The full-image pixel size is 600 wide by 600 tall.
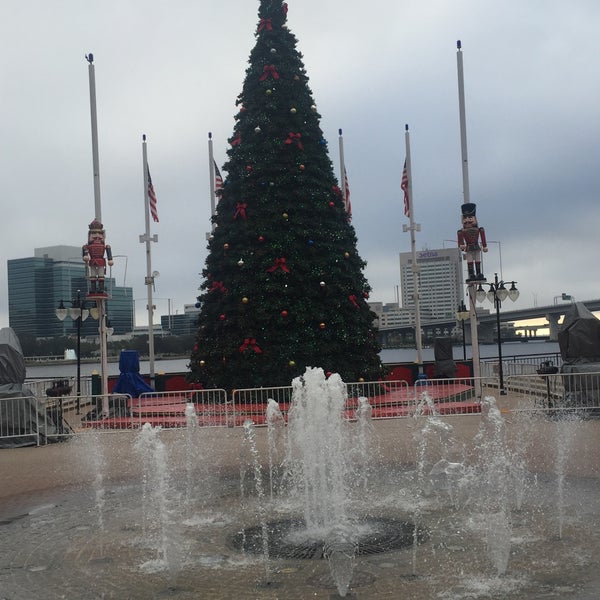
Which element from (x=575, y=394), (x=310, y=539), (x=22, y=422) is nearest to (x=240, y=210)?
(x=22, y=422)

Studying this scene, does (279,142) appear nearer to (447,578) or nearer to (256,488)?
(256,488)

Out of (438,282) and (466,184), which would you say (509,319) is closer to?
(438,282)

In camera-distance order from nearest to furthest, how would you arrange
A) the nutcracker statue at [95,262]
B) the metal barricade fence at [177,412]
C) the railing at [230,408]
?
1. the railing at [230,408]
2. the metal barricade fence at [177,412]
3. the nutcracker statue at [95,262]

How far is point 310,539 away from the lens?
8.05m

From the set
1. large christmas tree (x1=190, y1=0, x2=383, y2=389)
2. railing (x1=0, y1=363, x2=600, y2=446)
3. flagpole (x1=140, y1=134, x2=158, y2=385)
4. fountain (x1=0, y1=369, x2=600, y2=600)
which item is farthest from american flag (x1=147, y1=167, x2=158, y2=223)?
fountain (x1=0, y1=369, x2=600, y2=600)

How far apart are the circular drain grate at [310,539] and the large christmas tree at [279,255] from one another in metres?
13.9

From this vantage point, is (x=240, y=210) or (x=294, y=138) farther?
(x=294, y=138)

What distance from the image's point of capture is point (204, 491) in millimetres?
10961

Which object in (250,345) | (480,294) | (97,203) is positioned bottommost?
(250,345)

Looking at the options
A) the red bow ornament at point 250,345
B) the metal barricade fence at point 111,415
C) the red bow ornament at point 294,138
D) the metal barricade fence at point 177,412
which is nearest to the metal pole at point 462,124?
the red bow ornament at point 294,138

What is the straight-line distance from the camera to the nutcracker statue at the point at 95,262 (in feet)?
70.9

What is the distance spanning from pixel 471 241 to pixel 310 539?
1684cm

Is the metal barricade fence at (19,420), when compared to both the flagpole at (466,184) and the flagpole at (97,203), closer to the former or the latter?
the flagpole at (97,203)

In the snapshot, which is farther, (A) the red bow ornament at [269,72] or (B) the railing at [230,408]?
(A) the red bow ornament at [269,72]
